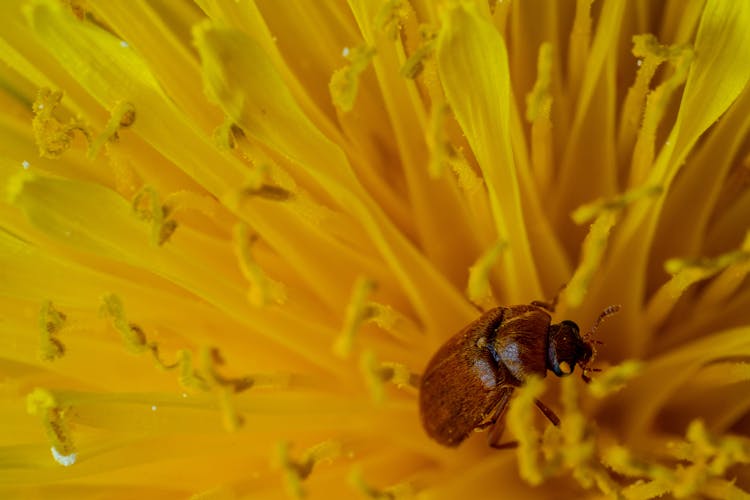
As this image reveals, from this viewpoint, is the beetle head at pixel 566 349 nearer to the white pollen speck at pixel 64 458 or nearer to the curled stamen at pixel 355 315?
the curled stamen at pixel 355 315

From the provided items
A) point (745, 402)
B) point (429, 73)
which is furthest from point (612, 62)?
point (745, 402)

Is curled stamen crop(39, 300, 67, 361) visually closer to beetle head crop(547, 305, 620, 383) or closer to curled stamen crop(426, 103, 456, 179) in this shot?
curled stamen crop(426, 103, 456, 179)

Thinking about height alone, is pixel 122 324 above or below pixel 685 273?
above

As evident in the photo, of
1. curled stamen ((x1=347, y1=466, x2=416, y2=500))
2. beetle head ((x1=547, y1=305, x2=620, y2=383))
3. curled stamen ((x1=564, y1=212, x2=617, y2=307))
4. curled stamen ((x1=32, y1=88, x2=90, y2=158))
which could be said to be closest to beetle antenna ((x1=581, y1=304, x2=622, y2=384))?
beetle head ((x1=547, y1=305, x2=620, y2=383))

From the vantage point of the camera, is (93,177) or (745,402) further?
(93,177)

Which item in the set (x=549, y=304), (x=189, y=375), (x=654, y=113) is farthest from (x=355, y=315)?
(x=654, y=113)

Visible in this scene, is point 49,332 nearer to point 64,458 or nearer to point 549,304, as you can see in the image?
point 64,458

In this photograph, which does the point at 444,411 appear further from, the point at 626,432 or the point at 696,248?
the point at 696,248
